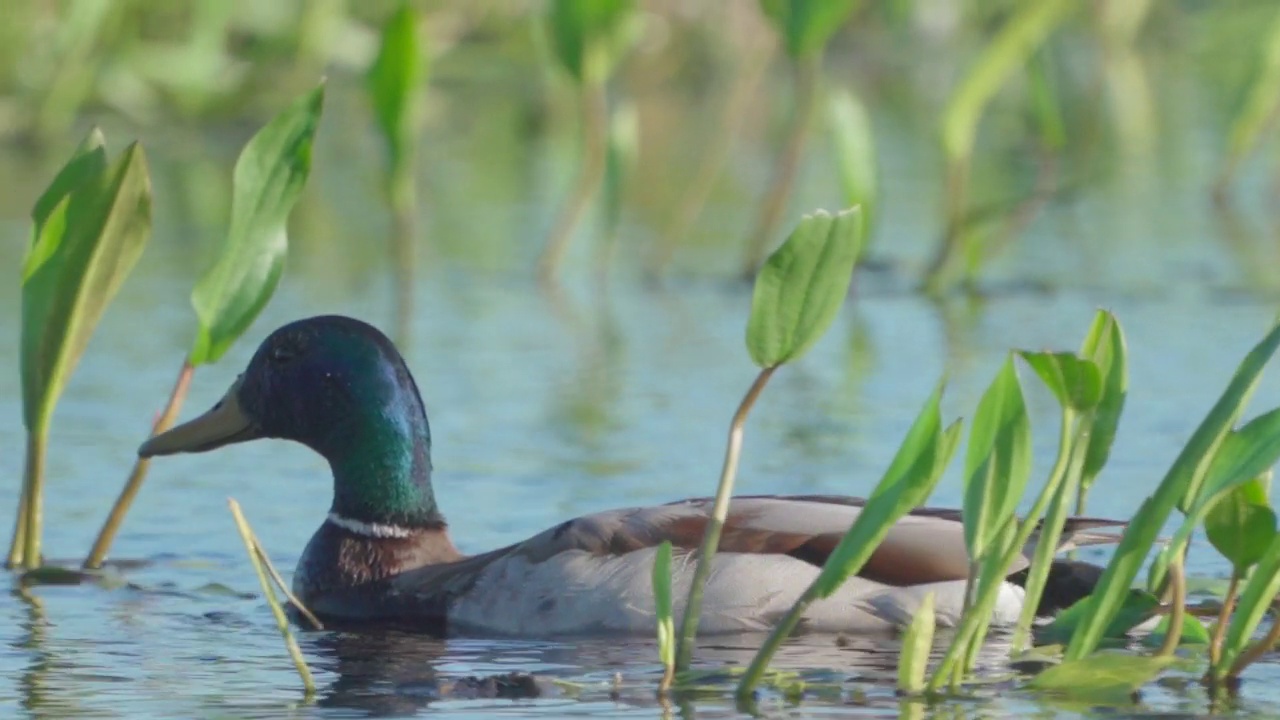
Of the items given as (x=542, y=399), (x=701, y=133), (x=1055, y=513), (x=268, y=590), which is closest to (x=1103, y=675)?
(x=1055, y=513)

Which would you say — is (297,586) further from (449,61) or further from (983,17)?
(983,17)

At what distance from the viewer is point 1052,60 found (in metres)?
22.1

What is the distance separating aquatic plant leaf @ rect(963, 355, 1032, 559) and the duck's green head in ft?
8.12

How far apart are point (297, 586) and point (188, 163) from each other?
9.77 m

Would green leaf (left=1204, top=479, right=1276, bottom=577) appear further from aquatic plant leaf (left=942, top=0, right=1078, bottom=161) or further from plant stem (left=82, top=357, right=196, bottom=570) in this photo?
aquatic plant leaf (left=942, top=0, right=1078, bottom=161)

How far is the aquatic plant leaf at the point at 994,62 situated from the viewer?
35.9ft

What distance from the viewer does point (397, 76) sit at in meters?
10.2

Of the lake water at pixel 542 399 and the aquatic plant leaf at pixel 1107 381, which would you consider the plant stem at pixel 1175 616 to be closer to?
the lake water at pixel 542 399

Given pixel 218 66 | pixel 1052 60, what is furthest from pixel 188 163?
pixel 1052 60

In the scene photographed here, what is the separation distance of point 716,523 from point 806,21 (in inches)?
234

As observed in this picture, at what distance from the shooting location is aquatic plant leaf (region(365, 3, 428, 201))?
9.90 meters

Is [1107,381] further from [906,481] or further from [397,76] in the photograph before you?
[397,76]

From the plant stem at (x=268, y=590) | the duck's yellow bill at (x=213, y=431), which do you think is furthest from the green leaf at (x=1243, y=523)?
the duck's yellow bill at (x=213, y=431)

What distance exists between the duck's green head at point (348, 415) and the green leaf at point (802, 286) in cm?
217
